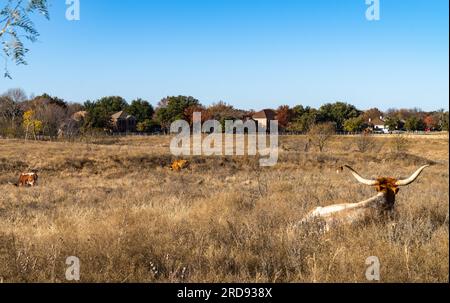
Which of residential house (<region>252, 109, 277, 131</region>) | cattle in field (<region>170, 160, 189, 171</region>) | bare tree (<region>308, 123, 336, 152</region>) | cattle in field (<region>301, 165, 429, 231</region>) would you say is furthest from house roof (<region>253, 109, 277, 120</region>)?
cattle in field (<region>301, 165, 429, 231</region>)

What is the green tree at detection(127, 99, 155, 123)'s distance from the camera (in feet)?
278

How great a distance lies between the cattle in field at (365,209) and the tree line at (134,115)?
163 ft

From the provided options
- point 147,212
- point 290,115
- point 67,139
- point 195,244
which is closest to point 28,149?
point 67,139

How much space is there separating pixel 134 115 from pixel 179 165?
184 feet

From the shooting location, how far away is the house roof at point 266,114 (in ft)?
275

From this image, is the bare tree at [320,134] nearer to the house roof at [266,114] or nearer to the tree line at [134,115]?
the tree line at [134,115]

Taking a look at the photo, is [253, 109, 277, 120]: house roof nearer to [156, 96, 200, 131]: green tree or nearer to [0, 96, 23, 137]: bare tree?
[156, 96, 200, 131]: green tree

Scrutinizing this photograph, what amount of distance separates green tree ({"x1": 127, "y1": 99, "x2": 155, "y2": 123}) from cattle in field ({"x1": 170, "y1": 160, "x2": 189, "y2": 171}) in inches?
2104

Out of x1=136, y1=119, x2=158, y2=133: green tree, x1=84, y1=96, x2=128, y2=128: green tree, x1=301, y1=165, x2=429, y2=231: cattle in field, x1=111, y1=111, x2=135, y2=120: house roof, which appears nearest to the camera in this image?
x1=301, y1=165, x2=429, y2=231: cattle in field

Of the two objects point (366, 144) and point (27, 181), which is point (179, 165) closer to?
point (27, 181)

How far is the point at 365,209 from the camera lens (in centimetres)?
630

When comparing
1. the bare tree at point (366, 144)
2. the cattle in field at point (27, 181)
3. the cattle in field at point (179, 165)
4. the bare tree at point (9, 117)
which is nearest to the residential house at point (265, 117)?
the bare tree at point (366, 144)

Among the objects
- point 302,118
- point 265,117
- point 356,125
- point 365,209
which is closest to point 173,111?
point 265,117
